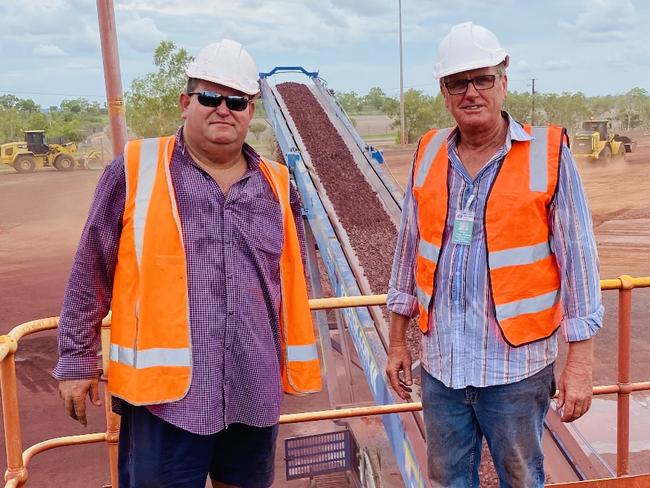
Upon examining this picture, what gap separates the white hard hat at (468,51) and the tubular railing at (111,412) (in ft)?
3.22

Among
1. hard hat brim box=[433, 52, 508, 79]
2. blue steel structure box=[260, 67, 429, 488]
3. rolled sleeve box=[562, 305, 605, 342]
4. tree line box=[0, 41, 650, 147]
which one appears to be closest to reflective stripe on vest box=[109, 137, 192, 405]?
hard hat brim box=[433, 52, 508, 79]

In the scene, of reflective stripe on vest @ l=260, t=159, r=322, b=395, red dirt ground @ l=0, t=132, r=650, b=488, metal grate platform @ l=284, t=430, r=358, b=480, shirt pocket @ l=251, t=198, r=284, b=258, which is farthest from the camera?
red dirt ground @ l=0, t=132, r=650, b=488

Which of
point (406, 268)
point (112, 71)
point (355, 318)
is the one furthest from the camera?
point (112, 71)

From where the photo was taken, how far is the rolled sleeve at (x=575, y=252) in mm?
1854

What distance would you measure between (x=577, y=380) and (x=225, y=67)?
1.35m

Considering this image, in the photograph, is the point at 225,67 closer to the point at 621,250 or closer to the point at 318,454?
the point at 318,454

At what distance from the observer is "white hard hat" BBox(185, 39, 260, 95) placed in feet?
6.15

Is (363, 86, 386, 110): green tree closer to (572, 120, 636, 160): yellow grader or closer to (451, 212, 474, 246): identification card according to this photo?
(572, 120, 636, 160): yellow grader

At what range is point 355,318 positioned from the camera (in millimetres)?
6105

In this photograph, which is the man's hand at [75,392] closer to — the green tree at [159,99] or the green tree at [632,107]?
the green tree at [159,99]

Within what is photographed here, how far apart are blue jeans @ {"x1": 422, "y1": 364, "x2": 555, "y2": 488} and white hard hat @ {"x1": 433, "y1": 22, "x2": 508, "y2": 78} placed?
909mm

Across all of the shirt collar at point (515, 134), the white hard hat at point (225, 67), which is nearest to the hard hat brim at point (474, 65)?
the shirt collar at point (515, 134)

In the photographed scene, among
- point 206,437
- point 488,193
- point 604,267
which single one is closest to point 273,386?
point 206,437

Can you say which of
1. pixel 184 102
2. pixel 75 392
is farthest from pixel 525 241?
pixel 75 392
